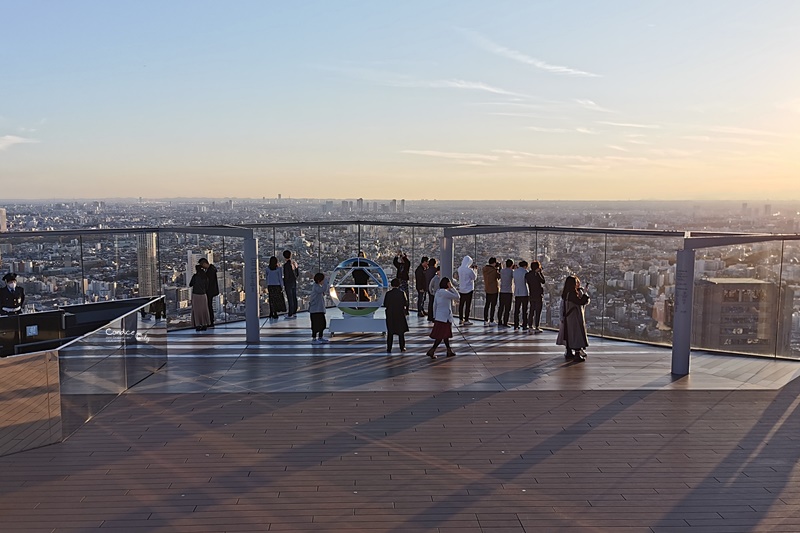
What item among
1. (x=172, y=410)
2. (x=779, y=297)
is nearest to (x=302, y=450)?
(x=172, y=410)

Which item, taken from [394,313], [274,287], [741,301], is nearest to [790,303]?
[741,301]

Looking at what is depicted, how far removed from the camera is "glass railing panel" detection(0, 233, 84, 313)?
16000 mm

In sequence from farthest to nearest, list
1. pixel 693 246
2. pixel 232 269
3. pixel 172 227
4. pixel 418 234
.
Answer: pixel 418 234 < pixel 232 269 < pixel 172 227 < pixel 693 246

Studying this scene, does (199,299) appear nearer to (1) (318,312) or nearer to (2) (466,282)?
(1) (318,312)

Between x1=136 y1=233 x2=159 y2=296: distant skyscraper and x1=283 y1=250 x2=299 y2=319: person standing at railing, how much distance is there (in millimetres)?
3454

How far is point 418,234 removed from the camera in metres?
21.1

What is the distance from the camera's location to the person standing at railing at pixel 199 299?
17.4 m

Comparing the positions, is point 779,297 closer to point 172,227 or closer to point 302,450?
point 302,450

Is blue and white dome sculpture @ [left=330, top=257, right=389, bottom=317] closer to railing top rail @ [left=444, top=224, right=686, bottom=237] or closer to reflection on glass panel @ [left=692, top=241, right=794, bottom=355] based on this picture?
railing top rail @ [left=444, top=224, right=686, bottom=237]

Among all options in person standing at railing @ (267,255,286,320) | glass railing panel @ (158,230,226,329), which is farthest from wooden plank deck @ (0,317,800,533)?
person standing at railing @ (267,255,286,320)

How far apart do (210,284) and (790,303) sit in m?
13.0

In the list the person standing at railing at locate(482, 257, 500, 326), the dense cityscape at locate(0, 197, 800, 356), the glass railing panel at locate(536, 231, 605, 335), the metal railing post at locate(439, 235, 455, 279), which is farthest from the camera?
the metal railing post at locate(439, 235, 455, 279)

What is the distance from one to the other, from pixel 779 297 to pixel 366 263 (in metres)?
9.35

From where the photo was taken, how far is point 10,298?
1456cm
